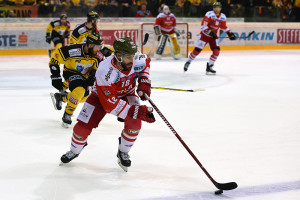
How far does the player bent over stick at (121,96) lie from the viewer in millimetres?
2742

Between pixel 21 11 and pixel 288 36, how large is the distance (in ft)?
25.3

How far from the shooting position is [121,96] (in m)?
3.10

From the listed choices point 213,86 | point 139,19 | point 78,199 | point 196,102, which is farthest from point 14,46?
point 78,199

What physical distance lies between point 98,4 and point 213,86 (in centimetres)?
555

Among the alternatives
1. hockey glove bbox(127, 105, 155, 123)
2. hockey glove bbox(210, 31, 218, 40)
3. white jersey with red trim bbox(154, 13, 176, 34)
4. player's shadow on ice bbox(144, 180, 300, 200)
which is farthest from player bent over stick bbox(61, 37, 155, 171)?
white jersey with red trim bbox(154, 13, 176, 34)

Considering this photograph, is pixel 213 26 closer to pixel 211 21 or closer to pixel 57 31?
pixel 211 21

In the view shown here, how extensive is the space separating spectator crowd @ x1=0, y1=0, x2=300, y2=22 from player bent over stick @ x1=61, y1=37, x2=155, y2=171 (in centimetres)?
856

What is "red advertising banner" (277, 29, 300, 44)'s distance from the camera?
13.2 meters

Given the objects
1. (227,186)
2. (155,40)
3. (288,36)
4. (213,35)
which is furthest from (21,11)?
(227,186)

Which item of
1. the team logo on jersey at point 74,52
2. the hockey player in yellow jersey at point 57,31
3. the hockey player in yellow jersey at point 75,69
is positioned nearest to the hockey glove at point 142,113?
the hockey player in yellow jersey at point 75,69

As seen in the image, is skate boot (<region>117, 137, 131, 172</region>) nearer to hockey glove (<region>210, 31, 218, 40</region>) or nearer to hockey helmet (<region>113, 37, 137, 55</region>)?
hockey helmet (<region>113, 37, 137, 55</region>)

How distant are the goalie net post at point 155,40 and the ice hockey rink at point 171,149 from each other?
436 centimetres

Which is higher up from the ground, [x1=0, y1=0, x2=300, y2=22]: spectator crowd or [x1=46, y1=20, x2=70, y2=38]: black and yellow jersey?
[x1=0, y1=0, x2=300, y2=22]: spectator crowd

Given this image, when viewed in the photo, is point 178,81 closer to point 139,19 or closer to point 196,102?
point 196,102
